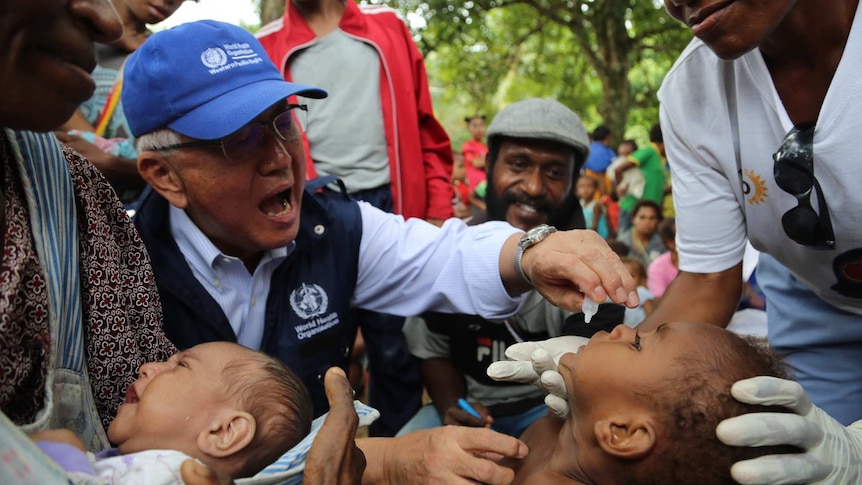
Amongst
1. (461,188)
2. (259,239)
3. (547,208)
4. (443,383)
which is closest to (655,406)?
(259,239)

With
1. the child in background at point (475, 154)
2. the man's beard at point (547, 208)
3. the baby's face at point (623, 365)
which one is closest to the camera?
the baby's face at point (623, 365)

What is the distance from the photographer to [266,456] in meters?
1.75

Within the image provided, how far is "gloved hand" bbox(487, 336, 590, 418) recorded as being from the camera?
1.99 meters

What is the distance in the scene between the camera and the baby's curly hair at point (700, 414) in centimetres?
174

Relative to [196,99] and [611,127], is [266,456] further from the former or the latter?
[611,127]

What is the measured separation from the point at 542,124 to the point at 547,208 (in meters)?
0.41

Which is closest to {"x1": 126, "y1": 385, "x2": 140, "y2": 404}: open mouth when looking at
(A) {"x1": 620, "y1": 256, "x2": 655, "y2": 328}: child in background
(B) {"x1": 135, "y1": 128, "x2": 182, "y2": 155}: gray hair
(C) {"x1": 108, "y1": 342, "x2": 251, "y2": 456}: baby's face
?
(C) {"x1": 108, "y1": 342, "x2": 251, "y2": 456}: baby's face

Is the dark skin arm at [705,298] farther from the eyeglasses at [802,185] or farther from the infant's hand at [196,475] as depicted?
the infant's hand at [196,475]

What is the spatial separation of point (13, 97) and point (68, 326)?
1.70 feet

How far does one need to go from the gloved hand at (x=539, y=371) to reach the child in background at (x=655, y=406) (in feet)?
0.12

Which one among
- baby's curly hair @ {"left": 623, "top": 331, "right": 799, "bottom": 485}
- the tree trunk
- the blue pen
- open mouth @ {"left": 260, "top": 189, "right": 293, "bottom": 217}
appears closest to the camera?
baby's curly hair @ {"left": 623, "top": 331, "right": 799, "bottom": 485}

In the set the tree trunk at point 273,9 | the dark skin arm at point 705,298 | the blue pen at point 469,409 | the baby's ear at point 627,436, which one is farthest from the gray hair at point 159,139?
the tree trunk at point 273,9

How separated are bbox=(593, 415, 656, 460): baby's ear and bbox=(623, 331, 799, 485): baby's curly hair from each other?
0.03 m

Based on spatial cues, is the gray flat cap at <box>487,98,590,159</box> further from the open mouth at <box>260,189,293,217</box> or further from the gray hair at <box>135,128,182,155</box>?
the gray hair at <box>135,128,182,155</box>
